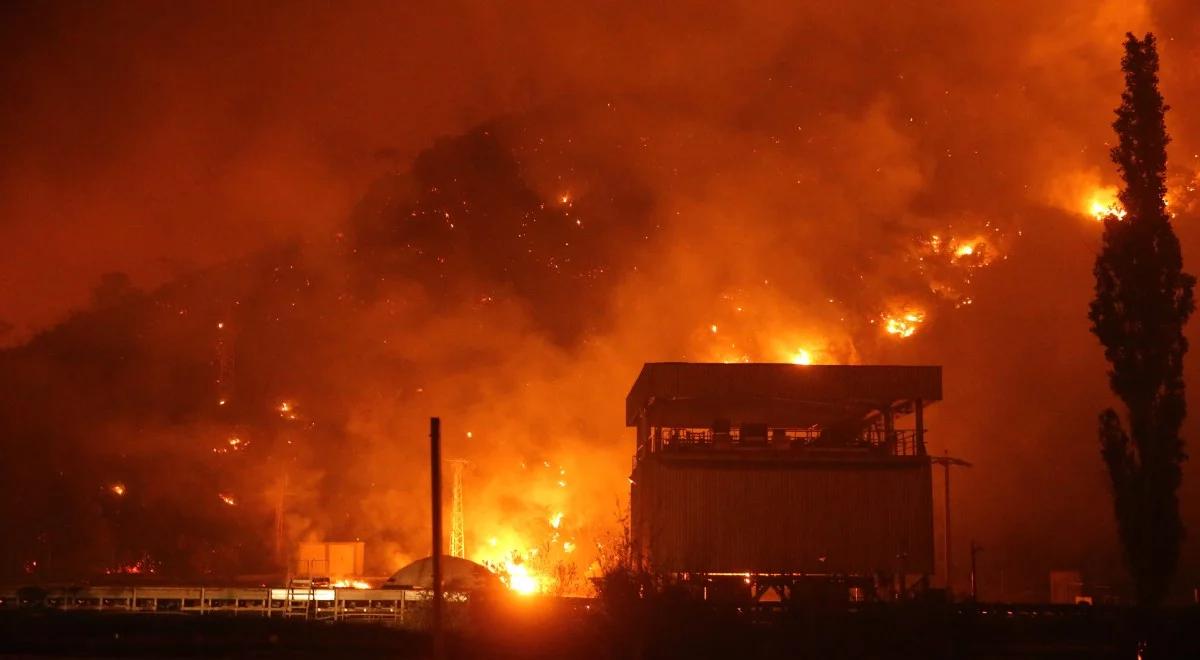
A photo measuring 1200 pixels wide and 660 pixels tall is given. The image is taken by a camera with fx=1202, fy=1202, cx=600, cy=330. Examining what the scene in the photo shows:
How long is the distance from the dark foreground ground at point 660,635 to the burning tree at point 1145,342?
19.4 feet

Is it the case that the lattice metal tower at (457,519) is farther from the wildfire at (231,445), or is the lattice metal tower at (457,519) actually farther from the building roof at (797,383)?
the building roof at (797,383)

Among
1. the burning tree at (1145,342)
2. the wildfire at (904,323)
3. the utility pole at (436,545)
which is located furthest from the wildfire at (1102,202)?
the utility pole at (436,545)

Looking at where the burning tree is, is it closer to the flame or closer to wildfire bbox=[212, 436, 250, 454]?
the flame

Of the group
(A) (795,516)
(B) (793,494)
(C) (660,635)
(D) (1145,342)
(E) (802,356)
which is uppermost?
(E) (802,356)

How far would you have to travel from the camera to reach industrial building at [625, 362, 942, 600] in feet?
135

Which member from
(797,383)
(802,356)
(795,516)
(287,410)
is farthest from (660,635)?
(287,410)

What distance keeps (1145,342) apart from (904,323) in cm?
3079

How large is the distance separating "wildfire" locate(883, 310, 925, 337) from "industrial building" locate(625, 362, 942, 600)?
2637 centimetres

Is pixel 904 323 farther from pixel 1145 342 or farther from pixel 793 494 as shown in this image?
pixel 1145 342

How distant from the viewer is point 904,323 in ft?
224

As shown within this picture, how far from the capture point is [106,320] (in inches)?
3735

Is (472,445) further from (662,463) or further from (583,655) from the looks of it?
(583,655)

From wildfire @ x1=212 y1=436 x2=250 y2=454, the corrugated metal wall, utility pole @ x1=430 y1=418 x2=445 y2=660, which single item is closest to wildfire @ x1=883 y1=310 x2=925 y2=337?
the corrugated metal wall

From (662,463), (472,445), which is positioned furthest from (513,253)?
(662,463)
